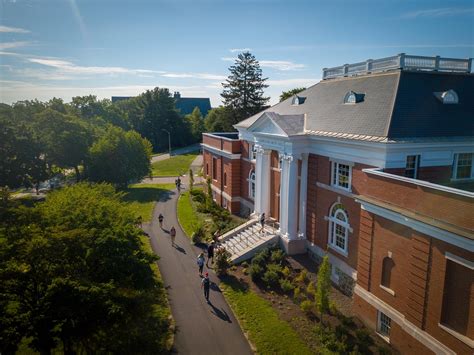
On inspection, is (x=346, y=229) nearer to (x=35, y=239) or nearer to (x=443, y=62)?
(x=443, y=62)

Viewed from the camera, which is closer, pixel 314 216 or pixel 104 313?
pixel 104 313

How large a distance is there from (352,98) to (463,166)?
809 centimetres

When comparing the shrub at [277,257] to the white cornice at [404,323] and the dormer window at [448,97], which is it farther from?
the dormer window at [448,97]

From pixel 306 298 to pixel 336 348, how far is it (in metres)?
4.75

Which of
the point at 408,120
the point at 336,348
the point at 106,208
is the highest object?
the point at 408,120

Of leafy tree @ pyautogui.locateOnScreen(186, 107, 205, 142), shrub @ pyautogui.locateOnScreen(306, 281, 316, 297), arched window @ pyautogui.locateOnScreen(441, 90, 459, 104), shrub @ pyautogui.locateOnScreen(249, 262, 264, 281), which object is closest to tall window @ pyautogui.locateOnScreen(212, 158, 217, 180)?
shrub @ pyautogui.locateOnScreen(249, 262, 264, 281)

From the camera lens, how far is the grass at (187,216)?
35.7 meters

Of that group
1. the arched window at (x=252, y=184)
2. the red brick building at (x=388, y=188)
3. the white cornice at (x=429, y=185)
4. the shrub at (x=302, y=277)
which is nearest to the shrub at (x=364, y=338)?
the red brick building at (x=388, y=188)

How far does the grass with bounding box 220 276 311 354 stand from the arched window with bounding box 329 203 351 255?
20.2 feet

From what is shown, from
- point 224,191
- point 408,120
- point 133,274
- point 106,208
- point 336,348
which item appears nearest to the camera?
point 133,274

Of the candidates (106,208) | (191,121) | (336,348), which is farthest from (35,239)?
(191,121)

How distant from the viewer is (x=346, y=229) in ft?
Answer: 76.9

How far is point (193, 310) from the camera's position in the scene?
2166 centimetres

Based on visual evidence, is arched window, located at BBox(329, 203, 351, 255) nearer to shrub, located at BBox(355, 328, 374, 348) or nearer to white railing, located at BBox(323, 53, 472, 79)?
shrub, located at BBox(355, 328, 374, 348)
